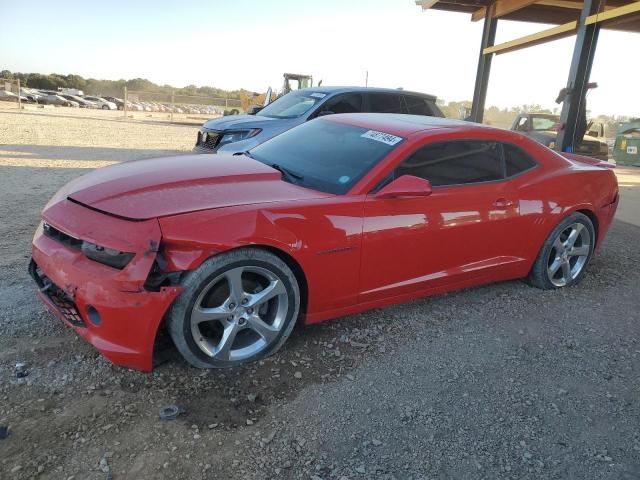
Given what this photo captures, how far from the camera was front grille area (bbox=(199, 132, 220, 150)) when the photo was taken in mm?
7941

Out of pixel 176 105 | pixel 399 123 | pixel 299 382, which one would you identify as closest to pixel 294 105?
pixel 399 123

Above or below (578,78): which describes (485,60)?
above

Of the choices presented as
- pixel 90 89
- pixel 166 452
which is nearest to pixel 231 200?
pixel 166 452

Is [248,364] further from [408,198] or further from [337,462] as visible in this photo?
[408,198]

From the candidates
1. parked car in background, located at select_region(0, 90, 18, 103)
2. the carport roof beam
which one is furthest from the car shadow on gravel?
parked car in background, located at select_region(0, 90, 18, 103)

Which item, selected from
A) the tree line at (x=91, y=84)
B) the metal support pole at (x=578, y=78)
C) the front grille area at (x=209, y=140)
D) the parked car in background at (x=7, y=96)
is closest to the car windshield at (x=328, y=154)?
the front grille area at (x=209, y=140)

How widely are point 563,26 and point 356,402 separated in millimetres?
9492

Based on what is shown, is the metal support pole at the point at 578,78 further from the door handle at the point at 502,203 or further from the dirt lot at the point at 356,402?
the door handle at the point at 502,203

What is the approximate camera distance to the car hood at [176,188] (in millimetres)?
2736

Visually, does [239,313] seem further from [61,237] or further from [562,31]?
[562,31]

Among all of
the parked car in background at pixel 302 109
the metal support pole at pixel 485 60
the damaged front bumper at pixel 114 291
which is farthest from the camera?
the metal support pole at pixel 485 60

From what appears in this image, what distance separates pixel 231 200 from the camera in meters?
2.85

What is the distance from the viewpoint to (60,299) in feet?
9.12

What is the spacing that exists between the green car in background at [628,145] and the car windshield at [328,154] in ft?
55.4
